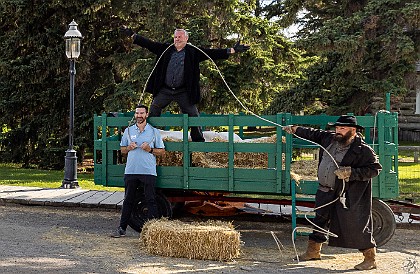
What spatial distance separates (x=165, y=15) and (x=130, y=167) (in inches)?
361

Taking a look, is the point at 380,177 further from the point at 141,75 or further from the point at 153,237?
the point at 141,75

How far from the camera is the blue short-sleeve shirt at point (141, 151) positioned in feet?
28.0

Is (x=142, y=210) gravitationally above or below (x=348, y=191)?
below

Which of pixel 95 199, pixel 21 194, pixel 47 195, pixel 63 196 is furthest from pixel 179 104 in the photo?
pixel 21 194

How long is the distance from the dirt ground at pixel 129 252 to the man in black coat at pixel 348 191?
321 mm

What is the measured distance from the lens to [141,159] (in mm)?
8523

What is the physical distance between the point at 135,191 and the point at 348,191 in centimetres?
289

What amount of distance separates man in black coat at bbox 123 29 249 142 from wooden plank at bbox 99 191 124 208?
2556 millimetres

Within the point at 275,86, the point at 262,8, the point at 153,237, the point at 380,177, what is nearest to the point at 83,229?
the point at 153,237

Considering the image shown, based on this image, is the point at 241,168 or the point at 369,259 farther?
the point at 241,168

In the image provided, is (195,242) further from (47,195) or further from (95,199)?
(47,195)

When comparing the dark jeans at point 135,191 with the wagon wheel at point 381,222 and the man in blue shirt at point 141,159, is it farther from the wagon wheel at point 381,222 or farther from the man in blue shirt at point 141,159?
the wagon wheel at point 381,222

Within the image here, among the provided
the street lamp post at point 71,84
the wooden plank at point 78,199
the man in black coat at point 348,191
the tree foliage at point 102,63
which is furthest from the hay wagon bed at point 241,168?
the tree foliage at point 102,63

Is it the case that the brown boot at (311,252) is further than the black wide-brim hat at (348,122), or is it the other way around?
the brown boot at (311,252)
